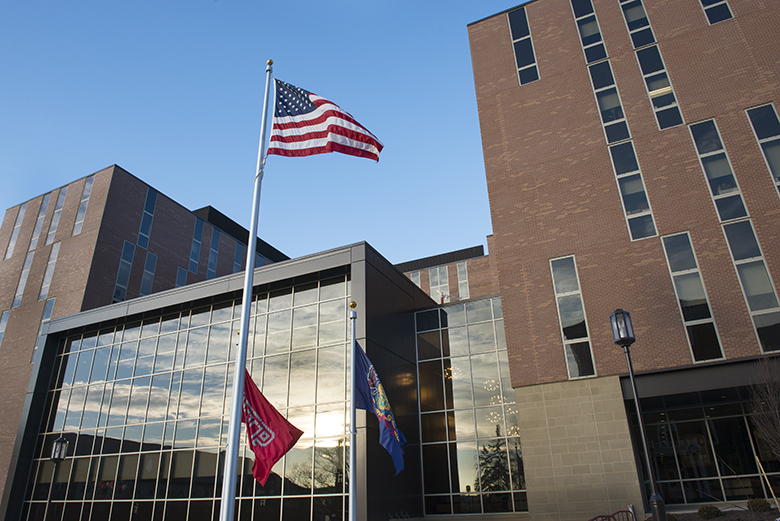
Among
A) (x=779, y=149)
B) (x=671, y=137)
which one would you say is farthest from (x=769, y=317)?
(x=671, y=137)

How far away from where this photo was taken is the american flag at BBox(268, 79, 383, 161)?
11.0 m

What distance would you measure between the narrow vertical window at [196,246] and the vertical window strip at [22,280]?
35.4ft

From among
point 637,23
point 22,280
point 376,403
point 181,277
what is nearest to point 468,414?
point 376,403

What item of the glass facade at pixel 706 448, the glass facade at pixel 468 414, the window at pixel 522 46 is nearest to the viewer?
the glass facade at pixel 706 448

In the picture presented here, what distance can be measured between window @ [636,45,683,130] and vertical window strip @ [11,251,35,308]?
40.0 metres

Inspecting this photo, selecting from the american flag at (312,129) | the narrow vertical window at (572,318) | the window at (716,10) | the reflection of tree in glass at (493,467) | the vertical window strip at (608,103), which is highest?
the window at (716,10)

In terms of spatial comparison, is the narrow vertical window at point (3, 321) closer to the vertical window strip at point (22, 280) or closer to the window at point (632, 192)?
the vertical window strip at point (22, 280)

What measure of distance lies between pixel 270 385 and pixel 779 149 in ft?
67.2

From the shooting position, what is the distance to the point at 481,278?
51938mm

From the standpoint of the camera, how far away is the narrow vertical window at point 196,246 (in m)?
42.1

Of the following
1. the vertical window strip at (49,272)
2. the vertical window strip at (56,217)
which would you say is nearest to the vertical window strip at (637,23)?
the vertical window strip at (49,272)

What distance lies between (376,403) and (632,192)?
505 inches

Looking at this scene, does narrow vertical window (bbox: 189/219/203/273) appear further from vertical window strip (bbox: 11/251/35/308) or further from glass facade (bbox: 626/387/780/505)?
glass facade (bbox: 626/387/780/505)

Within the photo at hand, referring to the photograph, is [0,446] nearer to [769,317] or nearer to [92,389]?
[92,389]
